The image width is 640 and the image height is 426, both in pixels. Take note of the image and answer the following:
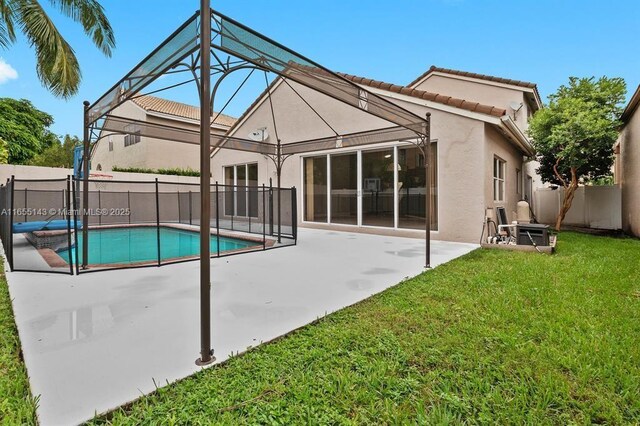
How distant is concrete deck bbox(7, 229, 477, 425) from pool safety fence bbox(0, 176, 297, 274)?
96cm

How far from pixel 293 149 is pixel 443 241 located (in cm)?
538

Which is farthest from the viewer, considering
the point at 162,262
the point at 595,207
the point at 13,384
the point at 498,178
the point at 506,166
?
the point at 595,207

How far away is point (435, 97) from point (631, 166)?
6.77 metres

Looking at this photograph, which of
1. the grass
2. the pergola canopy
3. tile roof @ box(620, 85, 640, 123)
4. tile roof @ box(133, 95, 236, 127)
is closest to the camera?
the grass

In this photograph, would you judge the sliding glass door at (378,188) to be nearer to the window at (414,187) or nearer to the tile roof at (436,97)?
the window at (414,187)

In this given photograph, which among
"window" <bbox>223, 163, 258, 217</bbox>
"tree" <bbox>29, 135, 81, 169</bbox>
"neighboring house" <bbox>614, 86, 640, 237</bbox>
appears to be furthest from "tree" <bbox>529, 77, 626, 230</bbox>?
"tree" <bbox>29, 135, 81, 169</bbox>

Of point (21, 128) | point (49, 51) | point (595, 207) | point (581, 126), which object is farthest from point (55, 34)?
point (21, 128)

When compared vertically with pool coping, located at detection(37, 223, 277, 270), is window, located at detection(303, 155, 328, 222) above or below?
above

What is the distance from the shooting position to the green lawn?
1.86 m

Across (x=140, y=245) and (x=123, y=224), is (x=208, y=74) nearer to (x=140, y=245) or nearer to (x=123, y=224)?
(x=140, y=245)

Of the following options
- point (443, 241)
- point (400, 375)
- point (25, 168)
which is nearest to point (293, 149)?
point (443, 241)

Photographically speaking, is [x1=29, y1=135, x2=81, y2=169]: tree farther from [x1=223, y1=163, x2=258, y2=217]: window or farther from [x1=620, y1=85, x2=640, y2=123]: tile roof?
[x1=620, y1=85, x2=640, y2=123]: tile roof

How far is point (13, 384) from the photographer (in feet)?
6.88

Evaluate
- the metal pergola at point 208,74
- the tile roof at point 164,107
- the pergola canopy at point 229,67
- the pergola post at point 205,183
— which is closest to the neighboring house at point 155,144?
the tile roof at point 164,107
